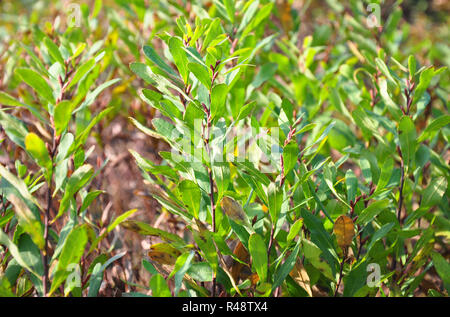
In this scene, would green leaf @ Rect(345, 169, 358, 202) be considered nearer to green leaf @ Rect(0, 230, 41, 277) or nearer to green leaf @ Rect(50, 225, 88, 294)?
green leaf @ Rect(50, 225, 88, 294)

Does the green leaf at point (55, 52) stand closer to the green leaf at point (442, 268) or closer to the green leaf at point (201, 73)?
the green leaf at point (201, 73)

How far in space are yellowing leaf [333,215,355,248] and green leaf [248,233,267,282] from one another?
0.16 m

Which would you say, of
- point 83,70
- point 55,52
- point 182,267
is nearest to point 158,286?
point 182,267

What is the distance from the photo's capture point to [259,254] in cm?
92

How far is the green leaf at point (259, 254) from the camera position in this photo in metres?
0.90

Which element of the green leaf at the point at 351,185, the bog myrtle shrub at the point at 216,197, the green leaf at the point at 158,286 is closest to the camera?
the green leaf at the point at 158,286

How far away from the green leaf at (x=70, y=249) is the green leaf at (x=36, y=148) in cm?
15

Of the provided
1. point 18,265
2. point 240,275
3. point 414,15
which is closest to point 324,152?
point 240,275

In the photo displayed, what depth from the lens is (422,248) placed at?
1.12 meters

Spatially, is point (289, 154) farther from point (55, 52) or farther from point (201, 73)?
point (55, 52)

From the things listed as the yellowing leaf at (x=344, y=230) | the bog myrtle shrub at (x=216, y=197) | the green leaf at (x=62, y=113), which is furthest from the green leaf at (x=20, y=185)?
the yellowing leaf at (x=344, y=230)
